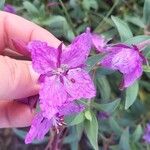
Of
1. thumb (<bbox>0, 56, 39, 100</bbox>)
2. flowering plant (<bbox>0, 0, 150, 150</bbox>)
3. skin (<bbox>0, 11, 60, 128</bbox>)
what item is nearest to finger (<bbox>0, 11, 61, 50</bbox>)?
skin (<bbox>0, 11, 60, 128</bbox>)

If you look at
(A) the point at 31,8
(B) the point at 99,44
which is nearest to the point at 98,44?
(B) the point at 99,44

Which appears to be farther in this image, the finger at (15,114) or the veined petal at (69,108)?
the finger at (15,114)

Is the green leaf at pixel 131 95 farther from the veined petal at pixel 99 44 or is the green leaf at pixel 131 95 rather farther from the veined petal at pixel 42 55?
the veined petal at pixel 42 55

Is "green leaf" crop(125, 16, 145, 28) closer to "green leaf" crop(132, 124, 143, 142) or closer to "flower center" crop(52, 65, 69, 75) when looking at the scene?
"green leaf" crop(132, 124, 143, 142)

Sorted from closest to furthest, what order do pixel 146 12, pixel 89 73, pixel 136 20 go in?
pixel 89 73 < pixel 146 12 < pixel 136 20

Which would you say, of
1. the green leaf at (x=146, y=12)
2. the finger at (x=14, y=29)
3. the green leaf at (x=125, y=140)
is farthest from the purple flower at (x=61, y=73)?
the green leaf at (x=125, y=140)

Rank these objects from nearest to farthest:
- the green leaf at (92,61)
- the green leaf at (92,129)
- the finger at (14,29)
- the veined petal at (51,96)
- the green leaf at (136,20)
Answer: the veined petal at (51,96) < the green leaf at (92,61) < the green leaf at (92,129) < the finger at (14,29) < the green leaf at (136,20)

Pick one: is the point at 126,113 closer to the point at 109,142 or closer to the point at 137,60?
the point at 109,142

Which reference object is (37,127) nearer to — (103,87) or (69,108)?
(69,108)
